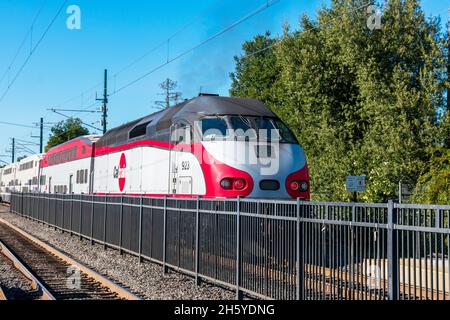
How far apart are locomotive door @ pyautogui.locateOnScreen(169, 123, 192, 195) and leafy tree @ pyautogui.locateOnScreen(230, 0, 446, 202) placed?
10.7 meters

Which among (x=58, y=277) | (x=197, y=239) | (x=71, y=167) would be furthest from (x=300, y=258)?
(x=71, y=167)

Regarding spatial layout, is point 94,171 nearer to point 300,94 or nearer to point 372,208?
point 300,94

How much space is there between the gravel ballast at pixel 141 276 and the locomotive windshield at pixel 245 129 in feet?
11.9

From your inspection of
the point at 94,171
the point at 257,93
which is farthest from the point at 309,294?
the point at 257,93

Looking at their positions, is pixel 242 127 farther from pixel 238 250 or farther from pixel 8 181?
pixel 8 181

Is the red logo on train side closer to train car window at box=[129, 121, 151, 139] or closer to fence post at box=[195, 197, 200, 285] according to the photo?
train car window at box=[129, 121, 151, 139]

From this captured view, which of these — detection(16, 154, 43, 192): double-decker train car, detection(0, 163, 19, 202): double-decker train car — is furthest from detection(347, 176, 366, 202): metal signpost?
detection(0, 163, 19, 202): double-decker train car

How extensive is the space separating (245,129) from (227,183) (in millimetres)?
1874

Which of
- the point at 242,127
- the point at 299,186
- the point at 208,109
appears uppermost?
the point at 208,109

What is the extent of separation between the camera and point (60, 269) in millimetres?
14156

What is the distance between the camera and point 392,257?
6.31 metres

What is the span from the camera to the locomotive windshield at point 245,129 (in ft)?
47.7

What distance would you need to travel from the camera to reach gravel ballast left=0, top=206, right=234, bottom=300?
1038 cm

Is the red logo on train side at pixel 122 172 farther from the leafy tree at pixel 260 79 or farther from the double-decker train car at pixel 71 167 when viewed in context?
the leafy tree at pixel 260 79
